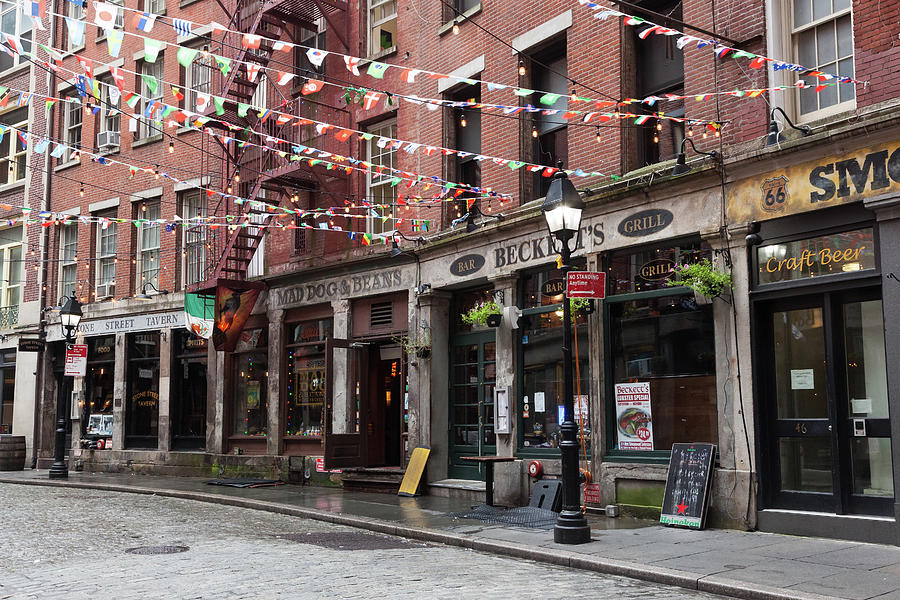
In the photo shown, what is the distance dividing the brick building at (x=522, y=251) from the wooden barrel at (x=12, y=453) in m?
1.56

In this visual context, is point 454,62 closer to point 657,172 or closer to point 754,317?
point 657,172

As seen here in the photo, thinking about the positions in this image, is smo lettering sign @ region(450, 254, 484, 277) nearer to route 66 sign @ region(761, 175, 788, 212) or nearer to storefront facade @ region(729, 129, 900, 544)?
storefront facade @ region(729, 129, 900, 544)

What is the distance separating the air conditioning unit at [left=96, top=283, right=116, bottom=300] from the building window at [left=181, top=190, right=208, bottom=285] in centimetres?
319

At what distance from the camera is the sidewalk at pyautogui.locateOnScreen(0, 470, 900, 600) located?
303 inches

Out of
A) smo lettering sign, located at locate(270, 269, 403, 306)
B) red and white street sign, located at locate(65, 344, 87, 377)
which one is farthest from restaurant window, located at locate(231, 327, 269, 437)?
red and white street sign, located at locate(65, 344, 87, 377)

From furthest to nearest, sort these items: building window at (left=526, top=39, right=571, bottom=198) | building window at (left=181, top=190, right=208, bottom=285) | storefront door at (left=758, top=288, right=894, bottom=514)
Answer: building window at (left=181, top=190, right=208, bottom=285) < building window at (left=526, top=39, right=571, bottom=198) < storefront door at (left=758, top=288, right=894, bottom=514)

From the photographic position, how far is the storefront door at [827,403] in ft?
33.2

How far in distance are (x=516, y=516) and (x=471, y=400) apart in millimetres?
4125

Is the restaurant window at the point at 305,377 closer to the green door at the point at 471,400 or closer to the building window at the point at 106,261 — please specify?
the green door at the point at 471,400

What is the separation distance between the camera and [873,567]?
834 centimetres

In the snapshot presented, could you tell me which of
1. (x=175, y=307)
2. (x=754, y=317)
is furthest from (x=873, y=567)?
(x=175, y=307)

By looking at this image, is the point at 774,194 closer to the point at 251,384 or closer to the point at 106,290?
the point at 251,384

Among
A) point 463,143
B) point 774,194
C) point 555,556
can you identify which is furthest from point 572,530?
point 463,143

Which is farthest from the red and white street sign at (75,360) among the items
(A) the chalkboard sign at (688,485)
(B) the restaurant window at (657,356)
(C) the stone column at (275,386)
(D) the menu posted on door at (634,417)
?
(A) the chalkboard sign at (688,485)
